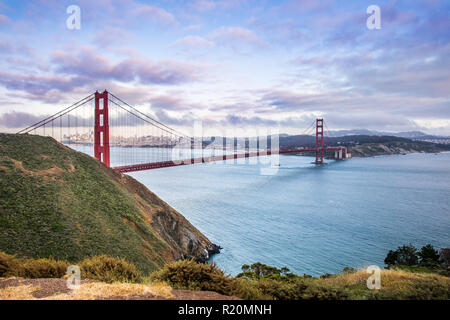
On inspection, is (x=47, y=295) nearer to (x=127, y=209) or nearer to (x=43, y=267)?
(x=43, y=267)

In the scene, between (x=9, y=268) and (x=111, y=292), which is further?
(x=9, y=268)

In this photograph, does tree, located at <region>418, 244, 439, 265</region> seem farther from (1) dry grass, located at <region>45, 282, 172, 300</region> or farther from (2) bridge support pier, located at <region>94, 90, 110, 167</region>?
(2) bridge support pier, located at <region>94, 90, 110, 167</region>

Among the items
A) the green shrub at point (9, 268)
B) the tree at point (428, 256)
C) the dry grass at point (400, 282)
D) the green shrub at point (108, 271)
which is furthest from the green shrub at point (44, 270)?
the tree at point (428, 256)

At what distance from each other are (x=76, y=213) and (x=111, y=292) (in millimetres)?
11727

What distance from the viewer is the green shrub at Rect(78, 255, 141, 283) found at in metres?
8.36

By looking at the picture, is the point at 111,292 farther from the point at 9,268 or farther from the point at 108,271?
the point at 9,268

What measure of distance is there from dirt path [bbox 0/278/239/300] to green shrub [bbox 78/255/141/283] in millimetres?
867

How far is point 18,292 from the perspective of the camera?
6543 millimetres

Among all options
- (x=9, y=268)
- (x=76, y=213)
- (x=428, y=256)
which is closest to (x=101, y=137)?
(x=76, y=213)

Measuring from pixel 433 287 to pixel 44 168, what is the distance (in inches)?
922

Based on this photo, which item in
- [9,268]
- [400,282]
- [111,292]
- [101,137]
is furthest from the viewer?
[101,137]

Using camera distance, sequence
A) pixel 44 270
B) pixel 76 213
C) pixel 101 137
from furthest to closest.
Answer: pixel 101 137 → pixel 76 213 → pixel 44 270
